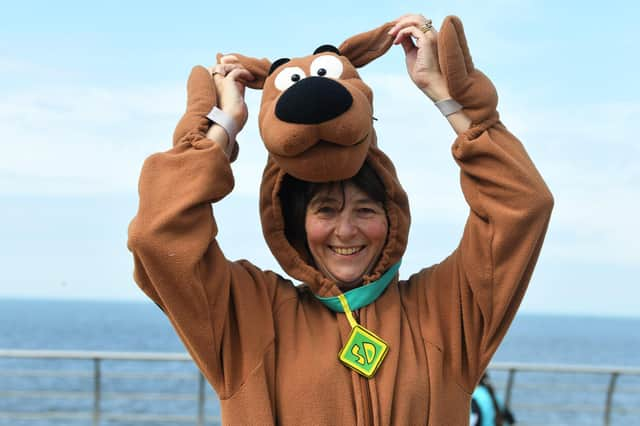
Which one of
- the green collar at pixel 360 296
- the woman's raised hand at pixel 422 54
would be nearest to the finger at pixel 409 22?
the woman's raised hand at pixel 422 54

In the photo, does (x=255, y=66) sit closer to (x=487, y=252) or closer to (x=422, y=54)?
(x=422, y=54)

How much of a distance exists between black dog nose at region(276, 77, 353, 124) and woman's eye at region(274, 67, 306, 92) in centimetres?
13

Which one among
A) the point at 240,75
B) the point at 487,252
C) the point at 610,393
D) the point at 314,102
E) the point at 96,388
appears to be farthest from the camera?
the point at 610,393

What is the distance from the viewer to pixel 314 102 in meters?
1.91

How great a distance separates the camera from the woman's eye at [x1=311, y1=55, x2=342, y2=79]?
6.91 ft

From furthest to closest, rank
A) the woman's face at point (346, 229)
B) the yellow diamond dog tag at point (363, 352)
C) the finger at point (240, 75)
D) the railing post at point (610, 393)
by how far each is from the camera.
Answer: the railing post at point (610, 393)
the finger at point (240, 75)
the woman's face at point (346, 229)
the yellow diamond dog tag at point (363, 352)

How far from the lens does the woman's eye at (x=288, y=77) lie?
82.4 inches

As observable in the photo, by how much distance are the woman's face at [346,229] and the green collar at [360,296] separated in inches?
1.7

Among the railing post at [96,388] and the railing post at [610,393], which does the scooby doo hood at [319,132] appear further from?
the railing post at [610,393]

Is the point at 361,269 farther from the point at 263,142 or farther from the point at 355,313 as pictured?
the point at 263,142

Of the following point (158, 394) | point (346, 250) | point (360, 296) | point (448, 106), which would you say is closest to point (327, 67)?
point (448, 106)

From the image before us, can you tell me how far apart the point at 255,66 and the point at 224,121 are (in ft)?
0.89

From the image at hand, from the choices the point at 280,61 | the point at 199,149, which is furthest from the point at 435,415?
the point at 280,61

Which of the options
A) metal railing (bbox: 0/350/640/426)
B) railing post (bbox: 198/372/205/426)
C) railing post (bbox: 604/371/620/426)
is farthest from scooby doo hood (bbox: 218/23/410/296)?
railing post (bbox: 604/371/620/426)
